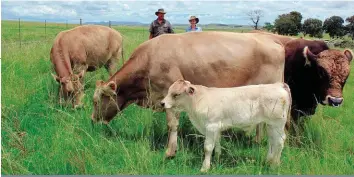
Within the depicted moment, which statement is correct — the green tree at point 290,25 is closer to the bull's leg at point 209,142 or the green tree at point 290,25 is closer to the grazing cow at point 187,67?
the grazing cow at point 187,67

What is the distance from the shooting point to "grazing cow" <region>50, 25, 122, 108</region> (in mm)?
8656

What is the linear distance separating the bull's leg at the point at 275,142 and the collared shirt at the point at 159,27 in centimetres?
608

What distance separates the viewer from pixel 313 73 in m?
6.81

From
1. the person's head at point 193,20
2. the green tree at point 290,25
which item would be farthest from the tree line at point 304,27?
the person's head at point 193,20

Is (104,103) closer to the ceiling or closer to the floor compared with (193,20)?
closer to the floor

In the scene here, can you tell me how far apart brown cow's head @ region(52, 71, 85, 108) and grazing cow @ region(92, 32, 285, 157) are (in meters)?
1.73

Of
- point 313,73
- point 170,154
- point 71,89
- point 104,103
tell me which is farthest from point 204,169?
point 71,89

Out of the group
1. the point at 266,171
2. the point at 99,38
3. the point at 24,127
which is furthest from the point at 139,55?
the point at 99,38

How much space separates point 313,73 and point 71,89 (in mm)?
4842

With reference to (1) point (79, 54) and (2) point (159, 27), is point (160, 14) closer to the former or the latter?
(2) point (159, 27)

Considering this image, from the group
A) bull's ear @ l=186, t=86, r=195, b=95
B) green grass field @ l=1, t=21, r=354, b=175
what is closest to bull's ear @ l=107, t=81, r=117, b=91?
green grass field @ l=1, t=21, r=354, b=175

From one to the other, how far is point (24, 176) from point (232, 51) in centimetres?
362

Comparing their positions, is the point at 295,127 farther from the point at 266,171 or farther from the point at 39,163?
the point at 39,163

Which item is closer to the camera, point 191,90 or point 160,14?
point 191,90
